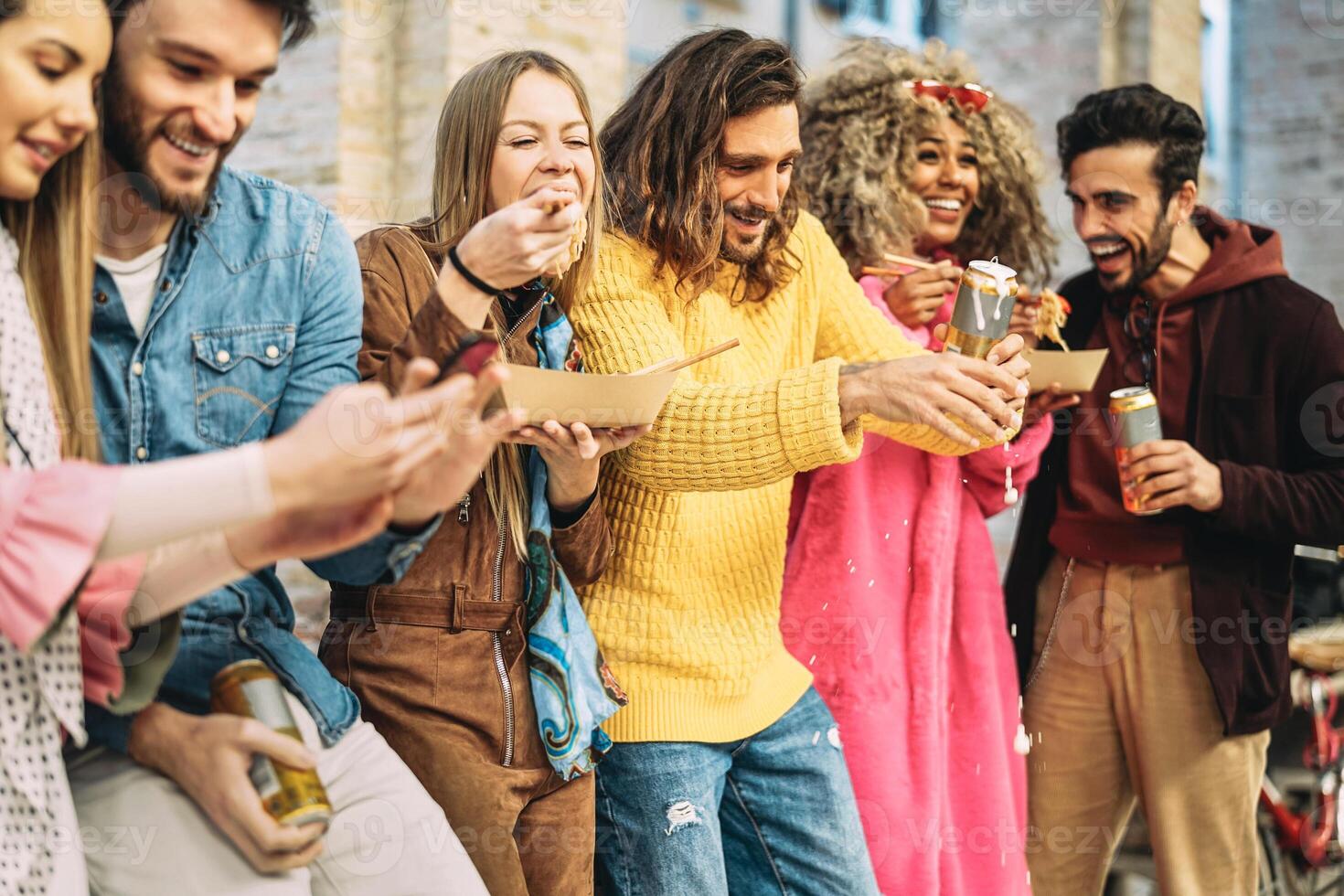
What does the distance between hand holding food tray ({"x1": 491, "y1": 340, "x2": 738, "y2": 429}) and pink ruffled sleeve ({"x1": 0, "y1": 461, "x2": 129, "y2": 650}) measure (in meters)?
0.62

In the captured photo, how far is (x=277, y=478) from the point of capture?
52.2 inches

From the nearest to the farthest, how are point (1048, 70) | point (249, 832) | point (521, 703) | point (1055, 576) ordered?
point (249, 832) → point (521, 703) → point (1055, 576) → point (1048, 70)

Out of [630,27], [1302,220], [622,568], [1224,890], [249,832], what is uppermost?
[630,27]

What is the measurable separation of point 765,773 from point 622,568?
→ 1.54ft

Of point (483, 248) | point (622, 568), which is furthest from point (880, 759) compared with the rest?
point (483, 248)

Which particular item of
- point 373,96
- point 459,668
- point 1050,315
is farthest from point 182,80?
point 373,96

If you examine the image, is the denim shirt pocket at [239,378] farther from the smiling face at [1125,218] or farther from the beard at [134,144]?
the smiling face at [1125,218]

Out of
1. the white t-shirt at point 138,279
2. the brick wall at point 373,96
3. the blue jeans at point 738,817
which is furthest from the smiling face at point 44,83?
the brick wall at point 373,96

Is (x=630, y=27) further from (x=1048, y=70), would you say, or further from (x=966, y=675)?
(x=966, y=675)

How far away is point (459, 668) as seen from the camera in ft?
6.48

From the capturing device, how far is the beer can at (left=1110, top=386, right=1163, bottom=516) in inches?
110

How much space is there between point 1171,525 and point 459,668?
179 cm

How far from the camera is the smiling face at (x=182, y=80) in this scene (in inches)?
61.0

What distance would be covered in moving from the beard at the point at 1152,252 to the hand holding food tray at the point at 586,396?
1.59 metres
